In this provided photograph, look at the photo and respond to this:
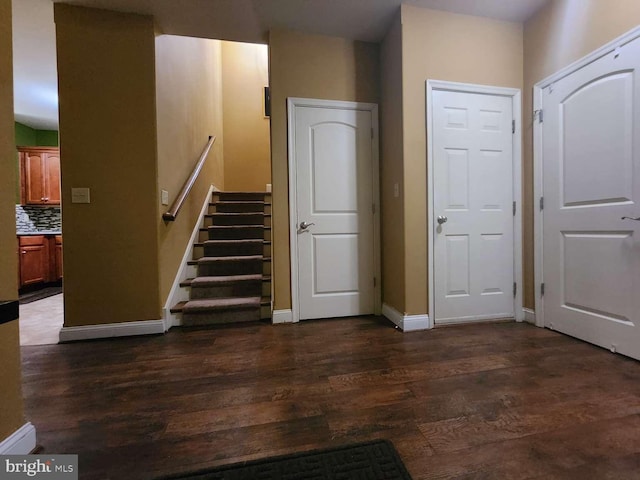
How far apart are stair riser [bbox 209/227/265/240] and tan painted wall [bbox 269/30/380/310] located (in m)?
1.12

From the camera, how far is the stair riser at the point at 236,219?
3.86 meters

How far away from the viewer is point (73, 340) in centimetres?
227

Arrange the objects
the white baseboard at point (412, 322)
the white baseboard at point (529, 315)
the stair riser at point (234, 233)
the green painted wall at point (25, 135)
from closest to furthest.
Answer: the white baseboard at point (412, 322) → the white baseboard at point (529, 315) → the stair riser at point (234, 233) → the green painted wall at point (25, 135)

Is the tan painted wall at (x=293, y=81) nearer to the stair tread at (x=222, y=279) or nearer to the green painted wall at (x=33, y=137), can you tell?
the stair tread at (x=222, y=279)

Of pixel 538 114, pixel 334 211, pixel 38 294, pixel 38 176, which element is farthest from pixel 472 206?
pixel 38 176

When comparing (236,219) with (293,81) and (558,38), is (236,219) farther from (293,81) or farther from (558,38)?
(558,38)

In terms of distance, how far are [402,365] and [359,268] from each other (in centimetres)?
112

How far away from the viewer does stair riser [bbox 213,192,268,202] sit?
434 cm

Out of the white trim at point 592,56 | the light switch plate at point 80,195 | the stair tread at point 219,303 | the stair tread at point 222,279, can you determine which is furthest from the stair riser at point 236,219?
the white trim at point 592,56

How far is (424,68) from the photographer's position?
2336 millimetres

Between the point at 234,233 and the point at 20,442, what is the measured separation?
2.72 m

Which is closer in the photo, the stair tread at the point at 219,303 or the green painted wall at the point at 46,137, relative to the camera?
the stair tread at the point at 219,303

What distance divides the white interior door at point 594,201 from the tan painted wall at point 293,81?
5.15 feet
